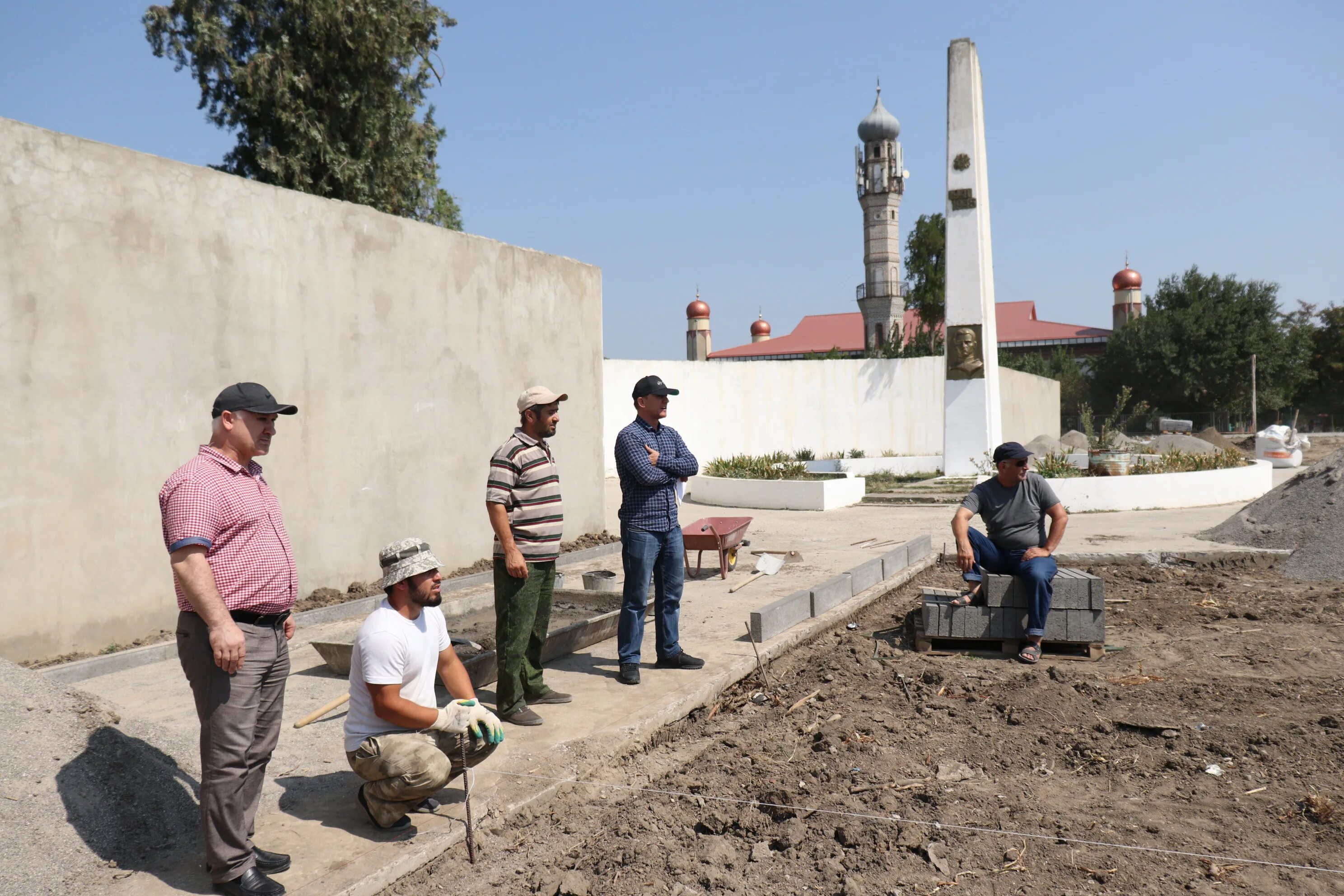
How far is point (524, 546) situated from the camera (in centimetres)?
488

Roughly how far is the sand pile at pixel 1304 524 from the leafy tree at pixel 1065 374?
39282 millimetres

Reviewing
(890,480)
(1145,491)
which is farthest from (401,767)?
(890,480)

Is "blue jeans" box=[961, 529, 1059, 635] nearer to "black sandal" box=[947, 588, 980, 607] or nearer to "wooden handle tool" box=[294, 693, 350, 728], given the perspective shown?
"black sandal" box=[947, 588, 980, 607]

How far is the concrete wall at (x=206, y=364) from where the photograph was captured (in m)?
6.35

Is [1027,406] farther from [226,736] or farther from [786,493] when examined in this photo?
[226,736]

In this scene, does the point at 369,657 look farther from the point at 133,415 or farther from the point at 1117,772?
the point at 133,415

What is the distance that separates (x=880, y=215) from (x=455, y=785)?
214 feet

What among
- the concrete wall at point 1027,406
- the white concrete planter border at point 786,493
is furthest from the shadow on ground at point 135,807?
the concrete wall at point 1027,406

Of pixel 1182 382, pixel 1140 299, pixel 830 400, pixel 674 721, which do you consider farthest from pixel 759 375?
pixel 1140 299

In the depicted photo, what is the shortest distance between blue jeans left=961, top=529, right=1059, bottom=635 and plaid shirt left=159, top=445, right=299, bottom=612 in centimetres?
448

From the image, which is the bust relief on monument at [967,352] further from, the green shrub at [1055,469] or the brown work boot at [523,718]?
the brown work boot at [523,718]

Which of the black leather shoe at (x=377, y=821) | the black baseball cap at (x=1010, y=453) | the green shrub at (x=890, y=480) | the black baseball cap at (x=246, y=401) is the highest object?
the black baseball cap at (x=246, y=401)

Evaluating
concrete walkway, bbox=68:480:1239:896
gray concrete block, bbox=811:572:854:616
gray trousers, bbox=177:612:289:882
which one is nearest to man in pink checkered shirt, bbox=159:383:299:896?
gray trousers, bbox=177:612:289:882

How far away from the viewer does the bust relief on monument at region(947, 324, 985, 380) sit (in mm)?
19891
